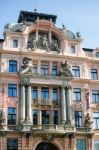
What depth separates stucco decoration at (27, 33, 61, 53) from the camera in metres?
46.1

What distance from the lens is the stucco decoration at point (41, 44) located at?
46062 mm

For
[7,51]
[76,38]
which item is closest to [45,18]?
[76,38]

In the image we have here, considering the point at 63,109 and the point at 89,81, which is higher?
the point at 89,81

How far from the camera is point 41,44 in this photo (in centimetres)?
4650

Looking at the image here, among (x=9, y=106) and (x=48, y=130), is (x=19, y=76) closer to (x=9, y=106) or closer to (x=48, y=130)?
(x=9, y=106)

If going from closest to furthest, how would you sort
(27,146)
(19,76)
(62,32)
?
(27,146)
(19,76)
(62,32)

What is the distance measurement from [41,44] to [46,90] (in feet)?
20.0

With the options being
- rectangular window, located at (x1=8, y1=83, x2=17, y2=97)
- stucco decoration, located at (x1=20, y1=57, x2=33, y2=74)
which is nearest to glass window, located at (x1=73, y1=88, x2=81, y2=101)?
stucco decoration, located at (x1=20, y1=57, x2=33, y2=74)

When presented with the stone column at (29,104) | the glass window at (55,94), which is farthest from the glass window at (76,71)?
the stone column at (29,104)

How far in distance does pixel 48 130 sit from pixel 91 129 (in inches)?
220

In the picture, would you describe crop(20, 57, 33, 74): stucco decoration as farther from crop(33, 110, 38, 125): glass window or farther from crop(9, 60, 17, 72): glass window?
crop(33, 110, 38, 125): glass window

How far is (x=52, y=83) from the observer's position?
44.5m

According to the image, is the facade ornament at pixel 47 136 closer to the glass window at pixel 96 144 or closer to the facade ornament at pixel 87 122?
the facade ornament at pixel 87 122

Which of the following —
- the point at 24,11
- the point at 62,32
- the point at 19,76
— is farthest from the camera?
the point at 24,11
